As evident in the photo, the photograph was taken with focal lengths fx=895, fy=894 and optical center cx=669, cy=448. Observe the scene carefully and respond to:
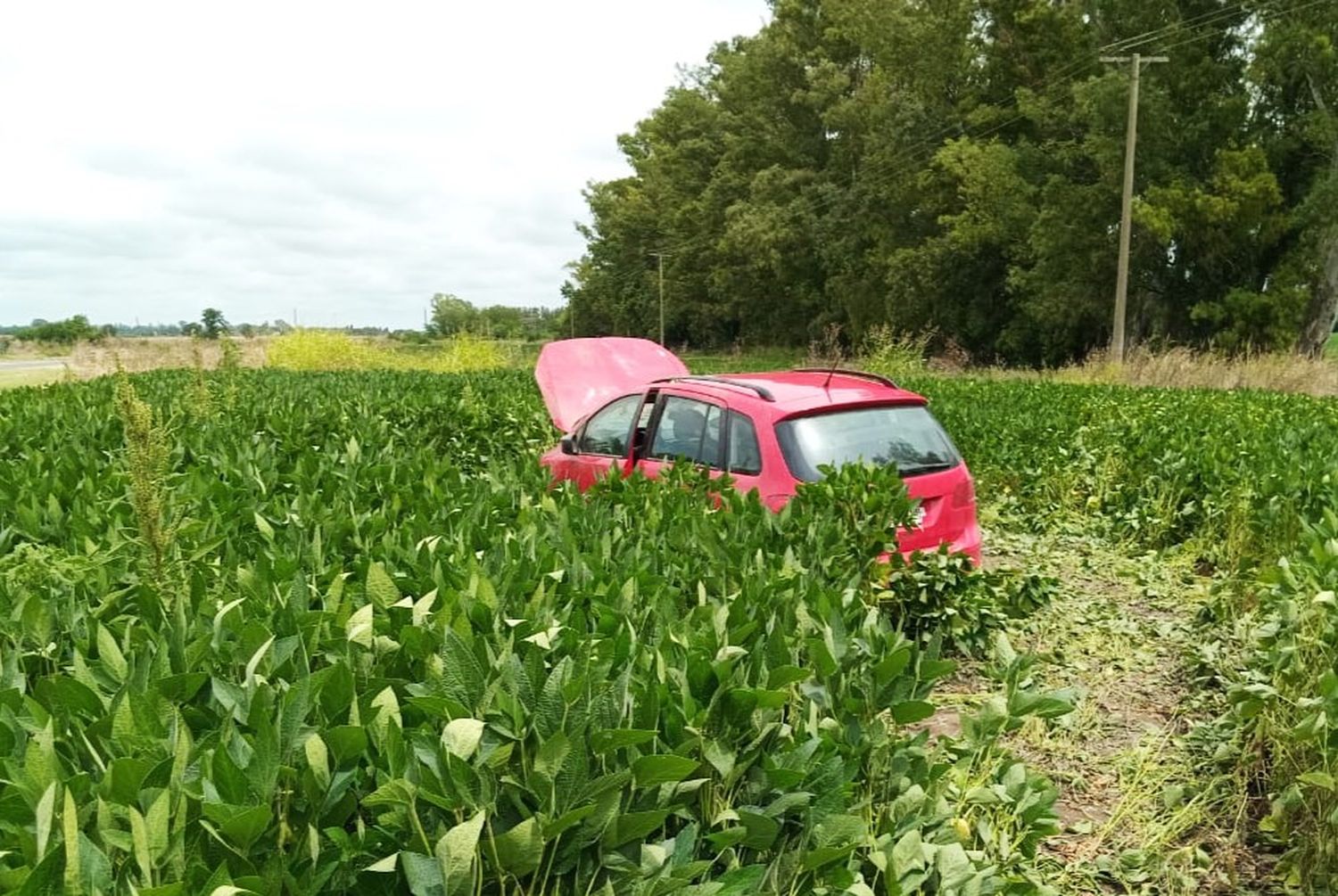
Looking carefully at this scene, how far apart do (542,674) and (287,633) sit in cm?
82

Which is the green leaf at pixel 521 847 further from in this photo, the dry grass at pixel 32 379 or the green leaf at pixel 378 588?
the dry grass at pixel 32 379

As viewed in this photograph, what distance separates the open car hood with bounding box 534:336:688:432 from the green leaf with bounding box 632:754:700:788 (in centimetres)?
862

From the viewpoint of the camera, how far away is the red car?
5.36m

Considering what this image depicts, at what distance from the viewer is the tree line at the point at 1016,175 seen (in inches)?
1011

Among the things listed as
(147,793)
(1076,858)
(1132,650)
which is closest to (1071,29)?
(1132,650)

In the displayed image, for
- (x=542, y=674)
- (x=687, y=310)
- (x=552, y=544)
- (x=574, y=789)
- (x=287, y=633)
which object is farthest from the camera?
(x=687, y=310)

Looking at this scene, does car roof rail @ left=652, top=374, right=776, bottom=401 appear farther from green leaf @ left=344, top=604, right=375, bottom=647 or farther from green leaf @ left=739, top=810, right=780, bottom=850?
green leaf @ left=739, top=810, right=780, bottom=850

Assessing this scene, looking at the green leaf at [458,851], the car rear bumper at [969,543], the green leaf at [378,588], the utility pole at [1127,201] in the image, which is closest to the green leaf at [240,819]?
the green leaf at [458,851]

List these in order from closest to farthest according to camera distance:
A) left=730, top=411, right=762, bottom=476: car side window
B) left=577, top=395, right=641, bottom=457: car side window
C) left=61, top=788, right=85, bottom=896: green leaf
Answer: left=61, top=788, right=85, bottom=896: green leaf → left=730, top=411, right=762, bottom=476: car side window → left=577, top=395, right=641, bottom=457: car side window

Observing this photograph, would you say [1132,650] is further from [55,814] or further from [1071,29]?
[1071,29]

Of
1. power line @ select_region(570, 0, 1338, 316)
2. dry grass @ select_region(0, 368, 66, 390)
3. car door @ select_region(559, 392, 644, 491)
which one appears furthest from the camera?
power line @ select_region(570, 0, 1338, 316)

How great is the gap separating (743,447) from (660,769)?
4.06 metres

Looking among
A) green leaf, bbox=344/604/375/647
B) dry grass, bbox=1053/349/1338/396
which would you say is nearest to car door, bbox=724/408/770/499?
green leaf, bbox=344/604/375/647

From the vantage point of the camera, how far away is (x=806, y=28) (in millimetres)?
50156
